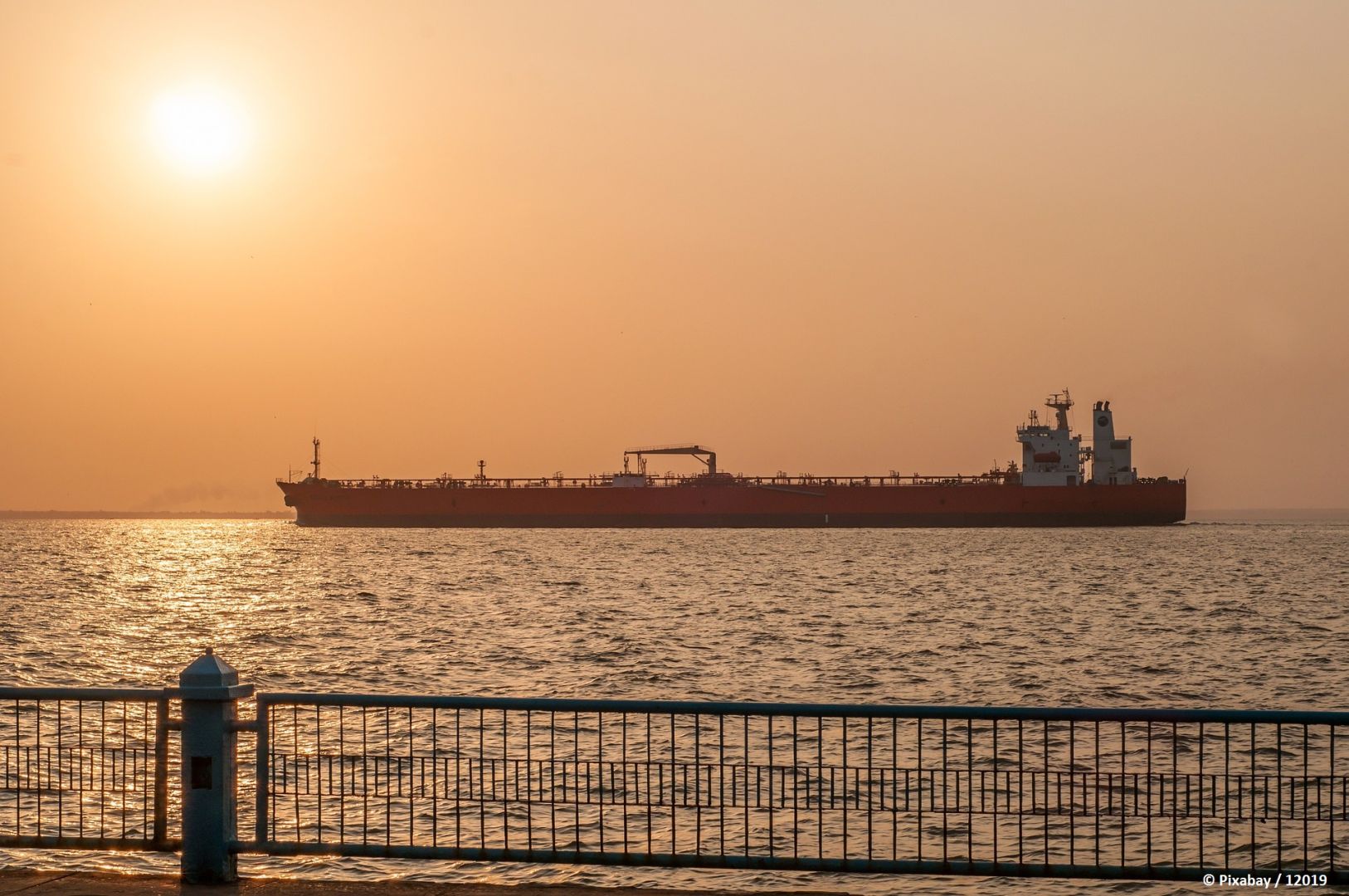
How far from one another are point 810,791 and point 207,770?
6982 mm

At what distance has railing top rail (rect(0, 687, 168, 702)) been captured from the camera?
6453 mm

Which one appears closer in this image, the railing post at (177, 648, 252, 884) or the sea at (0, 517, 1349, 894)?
the railing post at (177, 648, 252, 884)

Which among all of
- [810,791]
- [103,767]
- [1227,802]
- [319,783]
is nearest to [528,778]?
[319,783]

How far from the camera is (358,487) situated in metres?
109

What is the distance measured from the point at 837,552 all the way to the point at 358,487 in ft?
144

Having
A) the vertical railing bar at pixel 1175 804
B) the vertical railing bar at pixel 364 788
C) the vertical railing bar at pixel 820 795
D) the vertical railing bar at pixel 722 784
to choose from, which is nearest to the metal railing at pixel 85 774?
the vertical railing bar at pixel 364 788

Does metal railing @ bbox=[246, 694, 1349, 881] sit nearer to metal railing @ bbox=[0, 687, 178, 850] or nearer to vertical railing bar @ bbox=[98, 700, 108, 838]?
metal railing @ bbox=[0, 687, 178, 850]

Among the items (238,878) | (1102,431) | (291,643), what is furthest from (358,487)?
(238,878)

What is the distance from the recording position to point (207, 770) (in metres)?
6.36

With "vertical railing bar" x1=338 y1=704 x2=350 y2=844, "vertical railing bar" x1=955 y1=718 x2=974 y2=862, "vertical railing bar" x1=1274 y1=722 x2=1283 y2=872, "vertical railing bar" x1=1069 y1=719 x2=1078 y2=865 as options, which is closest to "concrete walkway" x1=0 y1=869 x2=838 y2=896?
Answer: "vertical railing bar" x1=338 y1=704 x2=350 y2=844

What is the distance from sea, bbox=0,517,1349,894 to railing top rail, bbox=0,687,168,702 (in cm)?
253

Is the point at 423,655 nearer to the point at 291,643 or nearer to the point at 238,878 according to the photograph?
the point at 291,643

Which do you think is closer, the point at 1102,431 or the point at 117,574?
the point at 117,574

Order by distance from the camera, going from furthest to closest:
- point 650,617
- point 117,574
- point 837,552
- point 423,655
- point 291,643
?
point 837,552 → point 117,574 → point 650,617 → point 291,643 → point 423,655
